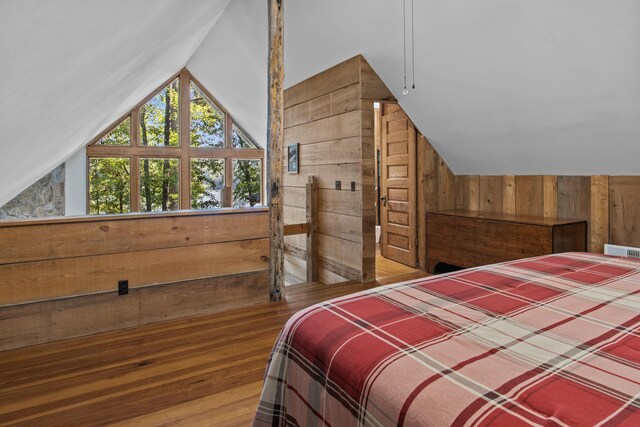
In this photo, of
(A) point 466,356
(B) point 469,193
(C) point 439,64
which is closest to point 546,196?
(B) point 469,193

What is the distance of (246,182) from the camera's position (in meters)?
7.84

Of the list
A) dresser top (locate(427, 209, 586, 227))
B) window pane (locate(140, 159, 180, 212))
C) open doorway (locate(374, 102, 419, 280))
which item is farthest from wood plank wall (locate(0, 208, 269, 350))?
window pane (locate(140, 159, 180, 212))

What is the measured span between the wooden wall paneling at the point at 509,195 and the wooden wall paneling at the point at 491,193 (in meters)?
0.03

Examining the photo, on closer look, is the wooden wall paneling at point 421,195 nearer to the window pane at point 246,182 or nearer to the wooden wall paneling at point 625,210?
the wooden wall paneling at point 625,210

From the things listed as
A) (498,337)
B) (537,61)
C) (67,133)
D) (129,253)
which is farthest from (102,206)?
(498,337)

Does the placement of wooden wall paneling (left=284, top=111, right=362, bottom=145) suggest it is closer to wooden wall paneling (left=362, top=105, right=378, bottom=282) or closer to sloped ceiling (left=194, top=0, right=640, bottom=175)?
wooden wall paneling (left=362, top=105, right=378, bottom=282)

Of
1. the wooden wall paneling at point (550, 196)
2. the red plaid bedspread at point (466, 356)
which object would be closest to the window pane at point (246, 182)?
the wooden wall paneling at point (550, 196)

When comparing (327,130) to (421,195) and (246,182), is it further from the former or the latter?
(246,182)

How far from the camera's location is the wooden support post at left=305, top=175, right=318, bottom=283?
4.50 meters

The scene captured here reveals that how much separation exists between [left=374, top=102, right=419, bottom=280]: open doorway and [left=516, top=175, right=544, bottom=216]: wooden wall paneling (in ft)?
3.82

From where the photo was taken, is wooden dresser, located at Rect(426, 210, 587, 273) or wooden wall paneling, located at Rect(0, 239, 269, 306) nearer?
wooden wall paneling, located at Rect(0, 239, 269, 306)

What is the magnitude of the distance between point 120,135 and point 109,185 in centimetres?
90

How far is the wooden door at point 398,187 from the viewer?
14.8 feet

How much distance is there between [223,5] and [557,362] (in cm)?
461
